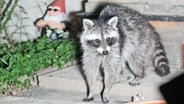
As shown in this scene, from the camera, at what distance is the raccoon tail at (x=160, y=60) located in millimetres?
5578

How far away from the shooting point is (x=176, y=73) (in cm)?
575

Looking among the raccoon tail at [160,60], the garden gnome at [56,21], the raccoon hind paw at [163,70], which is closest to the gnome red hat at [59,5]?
the garden gnome at [56,21]

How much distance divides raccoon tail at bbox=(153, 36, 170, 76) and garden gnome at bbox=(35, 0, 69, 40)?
5.73 feet

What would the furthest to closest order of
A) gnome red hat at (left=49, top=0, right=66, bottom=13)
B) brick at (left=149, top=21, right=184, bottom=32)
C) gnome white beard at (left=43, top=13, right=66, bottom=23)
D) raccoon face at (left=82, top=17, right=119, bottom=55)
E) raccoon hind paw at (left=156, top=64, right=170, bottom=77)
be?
gnome white beard at (left=43, top=13, right=66, bottom=23)
gnome red hat at (left=49, top=0, right=66, bottom=13)
brick at (left=149, top=21, right=184, bottom=32)
raccoon hind paw at (left=156, top=64, right=170, bottom=77)
raccoon face at (left=82, top=17, right=119, bottom=55)

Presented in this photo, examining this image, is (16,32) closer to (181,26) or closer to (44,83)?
(44,83)

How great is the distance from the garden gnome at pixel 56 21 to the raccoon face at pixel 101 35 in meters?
1.81

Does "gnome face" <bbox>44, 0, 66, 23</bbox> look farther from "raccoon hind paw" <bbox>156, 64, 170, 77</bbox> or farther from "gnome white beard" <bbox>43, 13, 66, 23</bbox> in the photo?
"raccoon hind paw" <bbox>156, 64, 170, 77</bbox>

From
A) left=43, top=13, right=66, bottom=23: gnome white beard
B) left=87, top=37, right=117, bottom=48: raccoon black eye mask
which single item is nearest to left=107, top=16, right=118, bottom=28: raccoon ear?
left=87, top=37, right=117, bottom=48: raccoon black eye mask

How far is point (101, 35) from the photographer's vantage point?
5.02 m

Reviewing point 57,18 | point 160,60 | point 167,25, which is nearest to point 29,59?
point 57,18

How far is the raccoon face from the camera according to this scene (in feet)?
16.4

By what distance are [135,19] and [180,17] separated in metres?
0.57

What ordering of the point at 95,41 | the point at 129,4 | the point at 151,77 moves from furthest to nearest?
the point at 129,4
the point at 151,77
the point at 95,41

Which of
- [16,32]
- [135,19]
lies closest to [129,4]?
[135,19]
